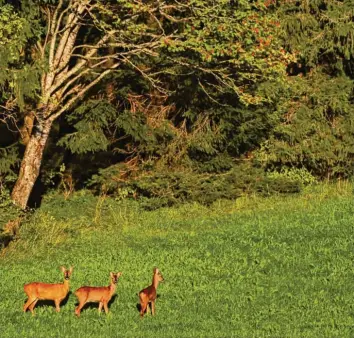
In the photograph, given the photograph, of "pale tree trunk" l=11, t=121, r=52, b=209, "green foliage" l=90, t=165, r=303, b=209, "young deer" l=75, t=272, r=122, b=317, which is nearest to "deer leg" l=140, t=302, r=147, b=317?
"young deer" l=75, t=272, r=122, b=317

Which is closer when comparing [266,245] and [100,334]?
[100,334]

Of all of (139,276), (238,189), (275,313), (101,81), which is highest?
(275,313)

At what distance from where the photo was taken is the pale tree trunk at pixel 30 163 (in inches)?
918

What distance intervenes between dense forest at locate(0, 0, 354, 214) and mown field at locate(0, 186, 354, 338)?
926 mm

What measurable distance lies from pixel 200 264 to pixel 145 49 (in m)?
6.04

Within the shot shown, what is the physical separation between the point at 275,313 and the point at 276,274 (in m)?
2.94

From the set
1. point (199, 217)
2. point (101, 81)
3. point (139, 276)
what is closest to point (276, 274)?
point (139, 276)

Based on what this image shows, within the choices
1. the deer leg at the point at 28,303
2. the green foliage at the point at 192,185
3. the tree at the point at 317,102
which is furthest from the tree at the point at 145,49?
the deer leg at the point at 28,303

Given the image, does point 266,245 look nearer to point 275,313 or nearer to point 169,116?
point 275,313

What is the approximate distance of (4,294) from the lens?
16312 millimetres

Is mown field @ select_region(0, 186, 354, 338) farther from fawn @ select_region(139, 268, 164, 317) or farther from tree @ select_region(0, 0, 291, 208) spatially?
tree @ select_region(0, 0, 291, 208)

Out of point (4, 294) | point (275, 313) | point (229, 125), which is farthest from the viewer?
point (229, 125)

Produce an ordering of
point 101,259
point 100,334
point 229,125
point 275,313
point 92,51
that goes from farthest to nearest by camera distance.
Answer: point 229,125, point 92,51, point 101,259, point 275,313, point 100,334

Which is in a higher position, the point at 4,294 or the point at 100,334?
the point at 100,334
